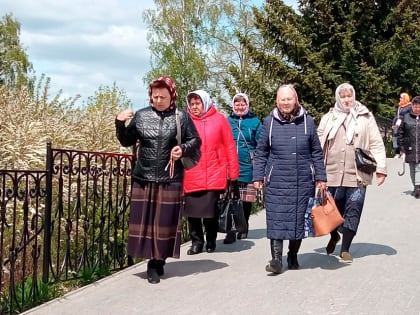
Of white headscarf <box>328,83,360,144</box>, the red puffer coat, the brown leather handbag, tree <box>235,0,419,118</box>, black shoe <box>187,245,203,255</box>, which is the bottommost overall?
black shoe <box>187,245,203,255</box>

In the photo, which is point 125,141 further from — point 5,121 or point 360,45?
point 360,45

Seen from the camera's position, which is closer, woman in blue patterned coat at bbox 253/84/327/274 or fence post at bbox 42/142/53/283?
fence post at bbox 42/142/53/283

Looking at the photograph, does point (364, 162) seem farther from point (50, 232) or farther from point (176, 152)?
point (50, 232)

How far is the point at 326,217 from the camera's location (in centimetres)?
558

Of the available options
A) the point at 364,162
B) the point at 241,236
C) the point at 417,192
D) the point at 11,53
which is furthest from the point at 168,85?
the point at 11,53

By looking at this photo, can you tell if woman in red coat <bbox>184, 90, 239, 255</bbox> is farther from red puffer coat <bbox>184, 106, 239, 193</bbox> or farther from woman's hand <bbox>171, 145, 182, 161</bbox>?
woman's hand <bbox>171, 145, 182, 161</bbox>

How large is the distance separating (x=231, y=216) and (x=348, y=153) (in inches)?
56.0

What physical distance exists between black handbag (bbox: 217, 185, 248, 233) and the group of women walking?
0.37 feet

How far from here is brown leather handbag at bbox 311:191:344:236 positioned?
18.2 feet

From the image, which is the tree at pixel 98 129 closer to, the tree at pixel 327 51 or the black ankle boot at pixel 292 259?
the black ankle boot at pixel 292 259

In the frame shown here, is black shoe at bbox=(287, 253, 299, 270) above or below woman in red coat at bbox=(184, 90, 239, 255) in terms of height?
below

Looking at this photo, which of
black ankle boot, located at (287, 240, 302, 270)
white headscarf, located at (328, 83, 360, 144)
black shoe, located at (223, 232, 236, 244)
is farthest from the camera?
black shoe, located at (223, 232, 236, 244)

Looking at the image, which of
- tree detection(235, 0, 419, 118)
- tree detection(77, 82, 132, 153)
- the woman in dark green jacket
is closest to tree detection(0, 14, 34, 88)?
tree detection(235, 0, 419, 118)

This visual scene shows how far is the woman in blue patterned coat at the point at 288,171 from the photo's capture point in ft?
18.2
